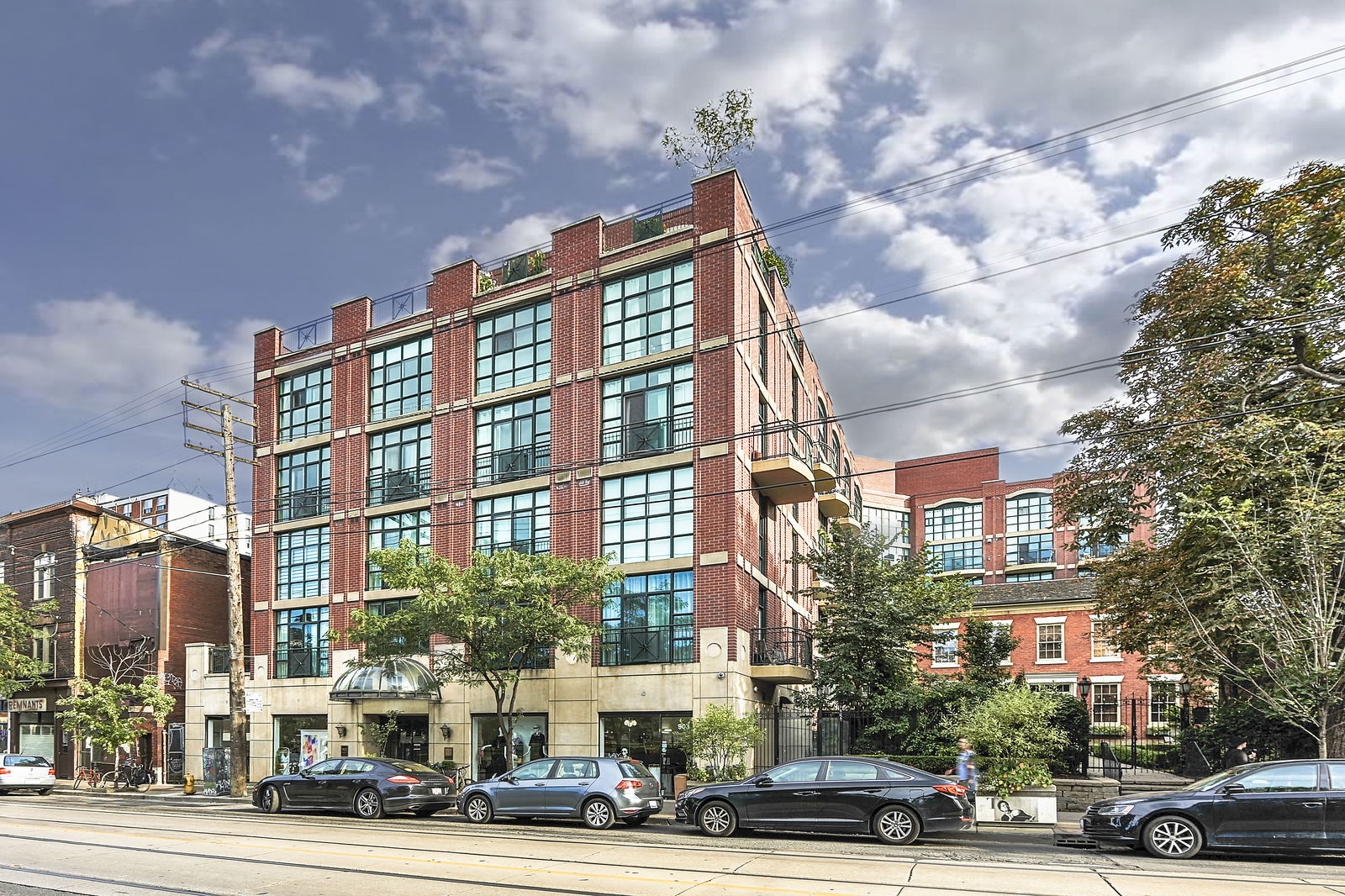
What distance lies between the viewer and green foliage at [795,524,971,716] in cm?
2764

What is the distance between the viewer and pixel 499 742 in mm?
30562

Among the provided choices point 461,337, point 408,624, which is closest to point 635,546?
point 408,624

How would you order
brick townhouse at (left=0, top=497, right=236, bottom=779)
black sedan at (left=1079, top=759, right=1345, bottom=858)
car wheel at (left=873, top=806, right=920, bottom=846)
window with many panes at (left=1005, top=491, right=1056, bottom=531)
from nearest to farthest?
black sedan at (left=1079, top=759, right=1345, bottom=858) → car wheel at (left=873, top=806, right=920, bottom=846) → brick townhouse at (left=0, top=497, right=236, bottom=779) → window with many panes at (left=1005, top=491, right=1056, bottom=531)

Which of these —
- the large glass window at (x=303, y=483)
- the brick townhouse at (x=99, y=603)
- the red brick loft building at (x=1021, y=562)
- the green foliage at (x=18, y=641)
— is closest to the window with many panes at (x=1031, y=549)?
the red brick loft building at (x=1021, y=562)

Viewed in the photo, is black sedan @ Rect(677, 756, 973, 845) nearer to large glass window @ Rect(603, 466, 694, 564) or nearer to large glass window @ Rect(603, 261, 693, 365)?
large glass window @ Rect(603, 466, 694, 564)

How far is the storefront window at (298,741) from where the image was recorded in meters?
33.7

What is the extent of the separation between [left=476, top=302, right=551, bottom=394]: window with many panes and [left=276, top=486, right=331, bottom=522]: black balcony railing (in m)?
7.56

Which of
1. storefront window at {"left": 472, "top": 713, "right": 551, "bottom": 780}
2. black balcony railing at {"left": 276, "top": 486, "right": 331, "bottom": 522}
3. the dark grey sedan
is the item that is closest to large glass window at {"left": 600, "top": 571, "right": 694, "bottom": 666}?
storefront window at {"left": 472, "top": 713, "right": 551, "bottom": 780}

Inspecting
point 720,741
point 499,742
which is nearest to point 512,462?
point 499,742

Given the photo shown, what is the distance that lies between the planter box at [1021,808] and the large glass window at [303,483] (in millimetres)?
24391

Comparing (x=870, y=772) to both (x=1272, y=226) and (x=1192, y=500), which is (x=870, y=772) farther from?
(x=1272, y=226)

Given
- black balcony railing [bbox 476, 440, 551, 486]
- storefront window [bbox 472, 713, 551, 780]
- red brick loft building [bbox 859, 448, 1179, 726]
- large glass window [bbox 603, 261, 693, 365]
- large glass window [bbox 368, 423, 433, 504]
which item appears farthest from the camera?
red brick loft building [bbox 859, 448, 1179, 726]

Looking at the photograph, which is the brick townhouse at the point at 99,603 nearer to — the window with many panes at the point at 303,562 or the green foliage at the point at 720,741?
the window with many panes at the point at 303,562

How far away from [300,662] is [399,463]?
25.0ft
